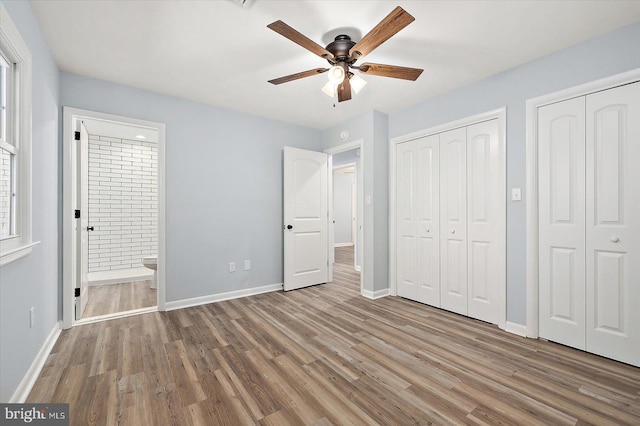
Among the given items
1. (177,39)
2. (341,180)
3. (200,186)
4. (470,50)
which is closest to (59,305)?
(200,186)

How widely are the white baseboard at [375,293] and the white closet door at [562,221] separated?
1.72 m

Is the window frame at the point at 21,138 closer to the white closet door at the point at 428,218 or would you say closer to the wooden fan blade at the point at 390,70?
the wooden fan blade at the point at 390,70

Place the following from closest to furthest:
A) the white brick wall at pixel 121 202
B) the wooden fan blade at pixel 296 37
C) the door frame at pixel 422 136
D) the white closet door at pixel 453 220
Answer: the wooden fan blade at pixel 296 37 → the door frame at pixel 422 136 → the white closet door at pixel 453 220 → the white brick wall at pixel 121 202

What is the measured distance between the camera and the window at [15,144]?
161cm

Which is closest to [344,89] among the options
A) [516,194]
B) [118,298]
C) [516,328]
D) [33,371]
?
[516,194]

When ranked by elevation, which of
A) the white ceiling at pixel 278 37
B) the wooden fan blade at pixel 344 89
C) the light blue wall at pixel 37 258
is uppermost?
the white ceiling at pixel 278 37

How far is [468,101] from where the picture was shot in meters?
3.04

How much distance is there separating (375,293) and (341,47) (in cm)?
286

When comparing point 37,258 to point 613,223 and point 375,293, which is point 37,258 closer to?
point 375,293

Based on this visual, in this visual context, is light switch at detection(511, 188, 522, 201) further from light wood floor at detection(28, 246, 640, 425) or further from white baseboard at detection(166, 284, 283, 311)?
white baseboard at detection(166, 284, 283, 311)

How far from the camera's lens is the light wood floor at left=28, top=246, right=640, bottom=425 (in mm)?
1588

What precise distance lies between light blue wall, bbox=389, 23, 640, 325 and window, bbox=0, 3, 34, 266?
3.09 m

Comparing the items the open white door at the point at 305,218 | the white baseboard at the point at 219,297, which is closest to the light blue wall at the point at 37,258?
the white baseboard at the point at 219,297

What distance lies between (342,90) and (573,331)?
2.76 metres
